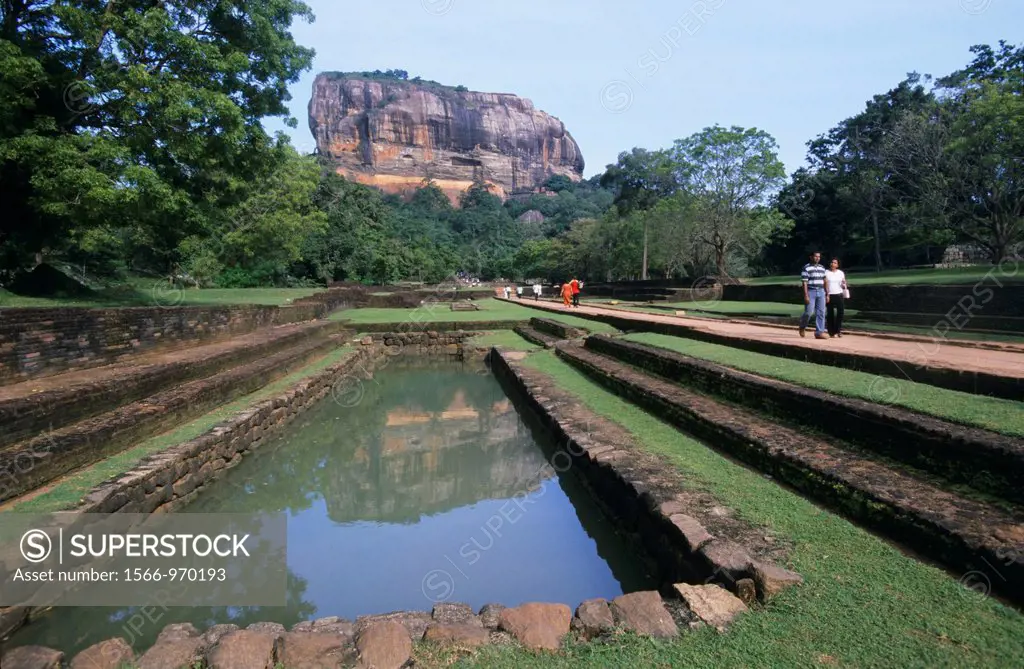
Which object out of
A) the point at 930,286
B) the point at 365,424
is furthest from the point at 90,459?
the point at 930,286

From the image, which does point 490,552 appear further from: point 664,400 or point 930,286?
point 930,286

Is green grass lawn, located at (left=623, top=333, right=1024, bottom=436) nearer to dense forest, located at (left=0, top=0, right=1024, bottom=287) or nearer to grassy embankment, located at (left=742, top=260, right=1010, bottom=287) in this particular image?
grassy embankment, located at (left=742, top=260, right=1010, bottom=287)

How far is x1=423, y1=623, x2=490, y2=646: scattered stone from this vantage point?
8.08ft

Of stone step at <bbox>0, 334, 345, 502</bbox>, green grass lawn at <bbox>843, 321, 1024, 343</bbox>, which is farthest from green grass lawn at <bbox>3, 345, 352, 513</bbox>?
green grass lawn at <bbox>843, 321, 1024, 343</bbox>

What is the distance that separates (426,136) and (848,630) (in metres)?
124

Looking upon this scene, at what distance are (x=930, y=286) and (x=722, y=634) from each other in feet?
41.5

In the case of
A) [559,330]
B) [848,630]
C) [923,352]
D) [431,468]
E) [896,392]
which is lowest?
→ [431,468]

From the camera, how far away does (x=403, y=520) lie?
17.0 feet

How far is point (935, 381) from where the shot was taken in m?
5.17

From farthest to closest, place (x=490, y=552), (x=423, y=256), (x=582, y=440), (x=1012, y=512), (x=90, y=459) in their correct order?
(x=423, y=256)
(x=582, y=440)
(x=90, y=459)
(x=490, y=552)
(x=1012, y=512)

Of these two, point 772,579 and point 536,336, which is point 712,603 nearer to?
point 772,579

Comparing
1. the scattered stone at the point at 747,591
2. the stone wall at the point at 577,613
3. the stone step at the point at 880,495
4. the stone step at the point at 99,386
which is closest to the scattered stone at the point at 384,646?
the stone wall at the point at 577,613

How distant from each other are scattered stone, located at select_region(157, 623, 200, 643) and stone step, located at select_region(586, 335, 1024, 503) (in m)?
4.22

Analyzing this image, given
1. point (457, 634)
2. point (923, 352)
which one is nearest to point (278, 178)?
point (923, 352)
